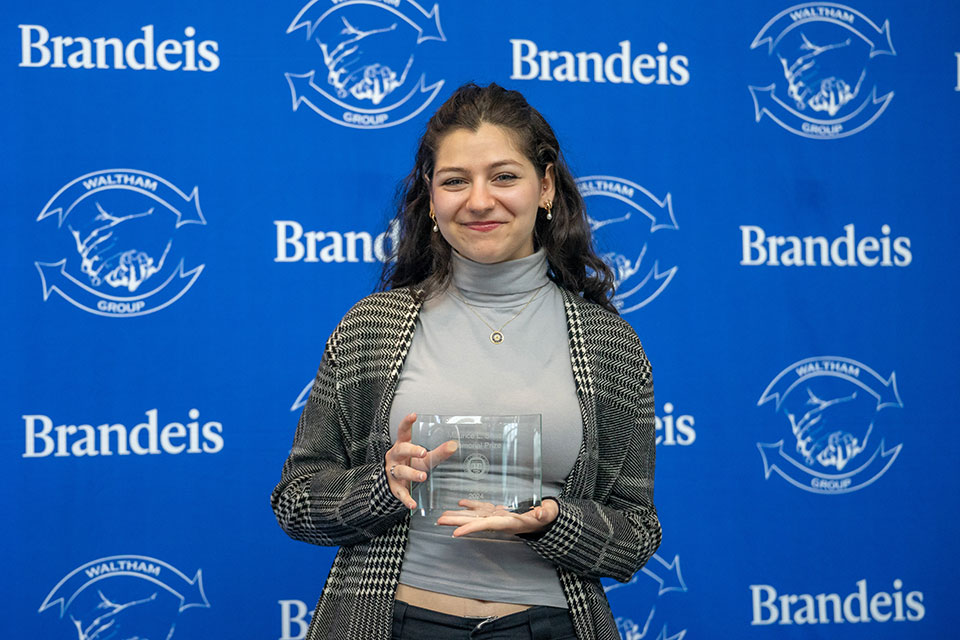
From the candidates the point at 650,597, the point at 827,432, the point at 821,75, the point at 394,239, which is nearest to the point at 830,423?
the point at 827,432

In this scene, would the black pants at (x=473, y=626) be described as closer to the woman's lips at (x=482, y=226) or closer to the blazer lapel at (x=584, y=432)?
the blazer lapel at (x=584, y=432)

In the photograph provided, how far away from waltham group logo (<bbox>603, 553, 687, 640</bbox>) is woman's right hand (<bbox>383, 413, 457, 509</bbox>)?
5.01 feet

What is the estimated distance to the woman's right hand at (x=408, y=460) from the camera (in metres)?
1.28

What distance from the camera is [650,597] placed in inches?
107

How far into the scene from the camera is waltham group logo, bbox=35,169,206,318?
2480 mm

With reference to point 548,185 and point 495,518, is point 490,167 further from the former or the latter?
point 495,518

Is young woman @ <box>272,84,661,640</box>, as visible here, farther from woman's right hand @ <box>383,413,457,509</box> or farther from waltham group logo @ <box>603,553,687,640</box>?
waltham group logo @ <box>603,553,687,640</box>

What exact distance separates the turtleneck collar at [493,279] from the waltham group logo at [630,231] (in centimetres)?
114

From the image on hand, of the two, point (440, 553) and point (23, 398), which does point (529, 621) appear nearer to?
point (440, 553)

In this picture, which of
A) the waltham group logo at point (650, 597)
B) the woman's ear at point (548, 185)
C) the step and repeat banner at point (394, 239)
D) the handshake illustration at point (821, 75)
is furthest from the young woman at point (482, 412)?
the handshake illustration at point (821, 75)

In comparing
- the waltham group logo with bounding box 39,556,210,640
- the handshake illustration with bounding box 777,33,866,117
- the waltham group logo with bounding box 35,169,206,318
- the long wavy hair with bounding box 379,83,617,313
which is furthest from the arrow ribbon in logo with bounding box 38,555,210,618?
the handshake illustration with bounding box 777,33,866,117

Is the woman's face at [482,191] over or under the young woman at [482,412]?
over

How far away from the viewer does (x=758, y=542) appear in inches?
108

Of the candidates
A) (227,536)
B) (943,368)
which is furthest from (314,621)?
(943,368)
